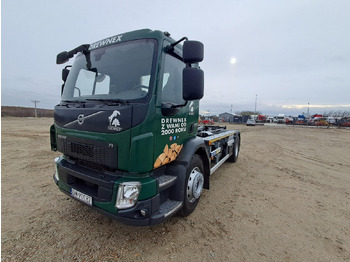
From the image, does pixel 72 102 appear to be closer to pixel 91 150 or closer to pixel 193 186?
pixel 91 150

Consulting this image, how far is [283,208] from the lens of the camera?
10.1ft

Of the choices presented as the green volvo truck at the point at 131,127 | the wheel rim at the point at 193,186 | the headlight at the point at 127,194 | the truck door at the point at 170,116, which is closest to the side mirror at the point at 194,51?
the green volvo truck at the point at 131,127

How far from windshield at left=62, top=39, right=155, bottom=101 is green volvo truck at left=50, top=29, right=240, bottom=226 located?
13mm

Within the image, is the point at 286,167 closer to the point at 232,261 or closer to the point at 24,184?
the point at 232,261

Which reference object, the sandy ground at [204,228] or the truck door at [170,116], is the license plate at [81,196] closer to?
the sandy ground at [204,228]

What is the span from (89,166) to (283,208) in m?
3.38

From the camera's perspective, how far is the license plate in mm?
2079

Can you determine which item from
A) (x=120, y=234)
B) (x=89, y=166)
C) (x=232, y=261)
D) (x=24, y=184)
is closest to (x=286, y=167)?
(x=232, y=261)

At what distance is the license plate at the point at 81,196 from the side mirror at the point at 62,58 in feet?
7.46

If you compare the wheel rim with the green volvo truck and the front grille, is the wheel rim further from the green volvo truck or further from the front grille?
the front grille

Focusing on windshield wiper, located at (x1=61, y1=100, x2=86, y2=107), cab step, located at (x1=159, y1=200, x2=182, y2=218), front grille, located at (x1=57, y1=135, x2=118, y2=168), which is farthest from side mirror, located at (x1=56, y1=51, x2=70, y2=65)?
cab step, located at (x1=159, y1=200, x2=182, y2=218)

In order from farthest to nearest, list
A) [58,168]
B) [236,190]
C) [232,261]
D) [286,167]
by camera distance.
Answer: [286,167]
[236,190]
[58,168]
[232,261]

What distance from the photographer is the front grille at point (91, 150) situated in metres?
1.94

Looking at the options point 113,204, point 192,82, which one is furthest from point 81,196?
point 192,82
